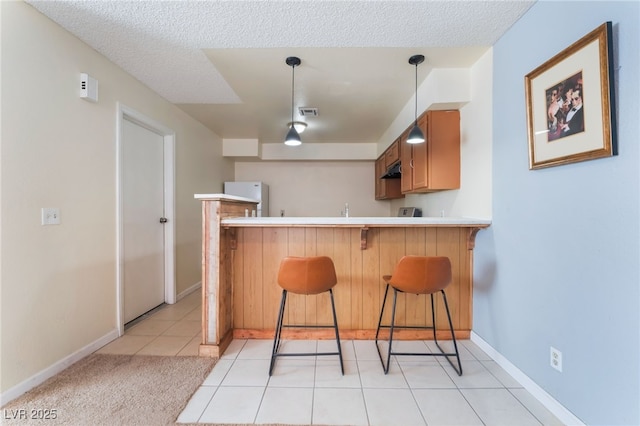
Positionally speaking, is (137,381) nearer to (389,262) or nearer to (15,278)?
(15,278)

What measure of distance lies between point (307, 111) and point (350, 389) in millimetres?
3006

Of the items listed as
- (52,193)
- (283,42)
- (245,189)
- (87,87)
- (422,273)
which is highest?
(283,42)

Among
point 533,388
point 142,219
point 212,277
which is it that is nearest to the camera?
point 533,388

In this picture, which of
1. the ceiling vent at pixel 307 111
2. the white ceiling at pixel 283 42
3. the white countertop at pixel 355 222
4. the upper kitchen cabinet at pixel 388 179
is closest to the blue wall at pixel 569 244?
the white countertop at pixel 355 222

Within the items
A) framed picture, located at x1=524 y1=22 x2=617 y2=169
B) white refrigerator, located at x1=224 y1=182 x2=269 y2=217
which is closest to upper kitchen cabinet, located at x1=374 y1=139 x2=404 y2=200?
framed picture, located at x1=524 y1=22 x2=617 y2=169

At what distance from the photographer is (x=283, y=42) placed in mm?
2012

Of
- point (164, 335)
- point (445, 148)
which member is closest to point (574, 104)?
point (445, 148)

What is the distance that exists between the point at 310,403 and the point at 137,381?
1186 mm

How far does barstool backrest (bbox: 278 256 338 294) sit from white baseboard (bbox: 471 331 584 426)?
142 cm

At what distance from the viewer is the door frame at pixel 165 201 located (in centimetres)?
238

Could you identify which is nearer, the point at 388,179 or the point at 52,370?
the point at 52,370

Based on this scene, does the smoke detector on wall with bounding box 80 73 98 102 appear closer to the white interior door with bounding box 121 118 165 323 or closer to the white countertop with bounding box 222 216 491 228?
the white interior door with bounding box 121 118 165 323

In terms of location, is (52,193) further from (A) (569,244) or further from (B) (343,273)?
(A) (569,244)

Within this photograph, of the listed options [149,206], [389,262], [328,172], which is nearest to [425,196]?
[389,262]
